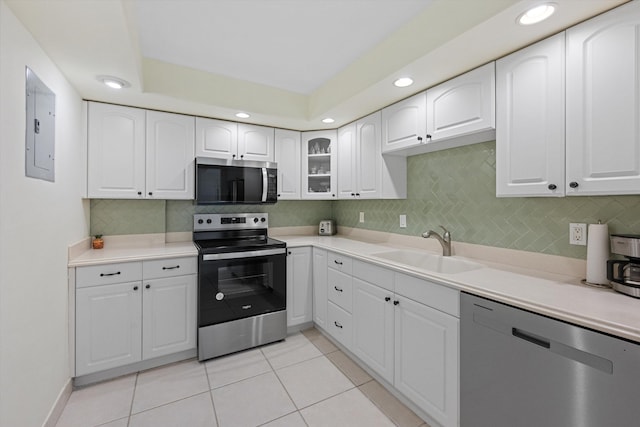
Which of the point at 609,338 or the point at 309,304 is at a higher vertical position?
the point at 609,338

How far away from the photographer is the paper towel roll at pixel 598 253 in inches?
54.9

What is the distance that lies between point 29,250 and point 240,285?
1.41 m

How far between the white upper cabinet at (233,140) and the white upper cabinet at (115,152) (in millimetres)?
504

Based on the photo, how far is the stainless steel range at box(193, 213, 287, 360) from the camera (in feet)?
7.79

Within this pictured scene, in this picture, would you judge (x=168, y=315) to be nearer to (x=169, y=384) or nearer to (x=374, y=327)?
(x=169, y=384)

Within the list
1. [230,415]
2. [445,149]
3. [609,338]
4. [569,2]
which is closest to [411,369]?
[609,338]

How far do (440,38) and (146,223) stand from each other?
2.84m

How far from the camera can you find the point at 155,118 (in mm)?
2572

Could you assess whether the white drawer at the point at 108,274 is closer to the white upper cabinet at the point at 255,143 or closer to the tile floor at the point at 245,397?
the tile floor at the point at 245,397

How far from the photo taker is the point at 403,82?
2.03 meters

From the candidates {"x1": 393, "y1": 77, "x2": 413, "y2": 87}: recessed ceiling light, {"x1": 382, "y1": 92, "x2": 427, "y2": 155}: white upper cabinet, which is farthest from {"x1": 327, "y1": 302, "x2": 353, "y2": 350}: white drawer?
{"x1": 393, "y1": 77, "x2": 413, "y2": 87}: recessed ceiling light

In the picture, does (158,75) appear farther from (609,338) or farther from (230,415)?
(609,338)

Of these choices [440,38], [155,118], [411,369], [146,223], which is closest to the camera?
[440,38]

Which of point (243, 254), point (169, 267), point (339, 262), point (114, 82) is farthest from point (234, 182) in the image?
point (339, 262)
